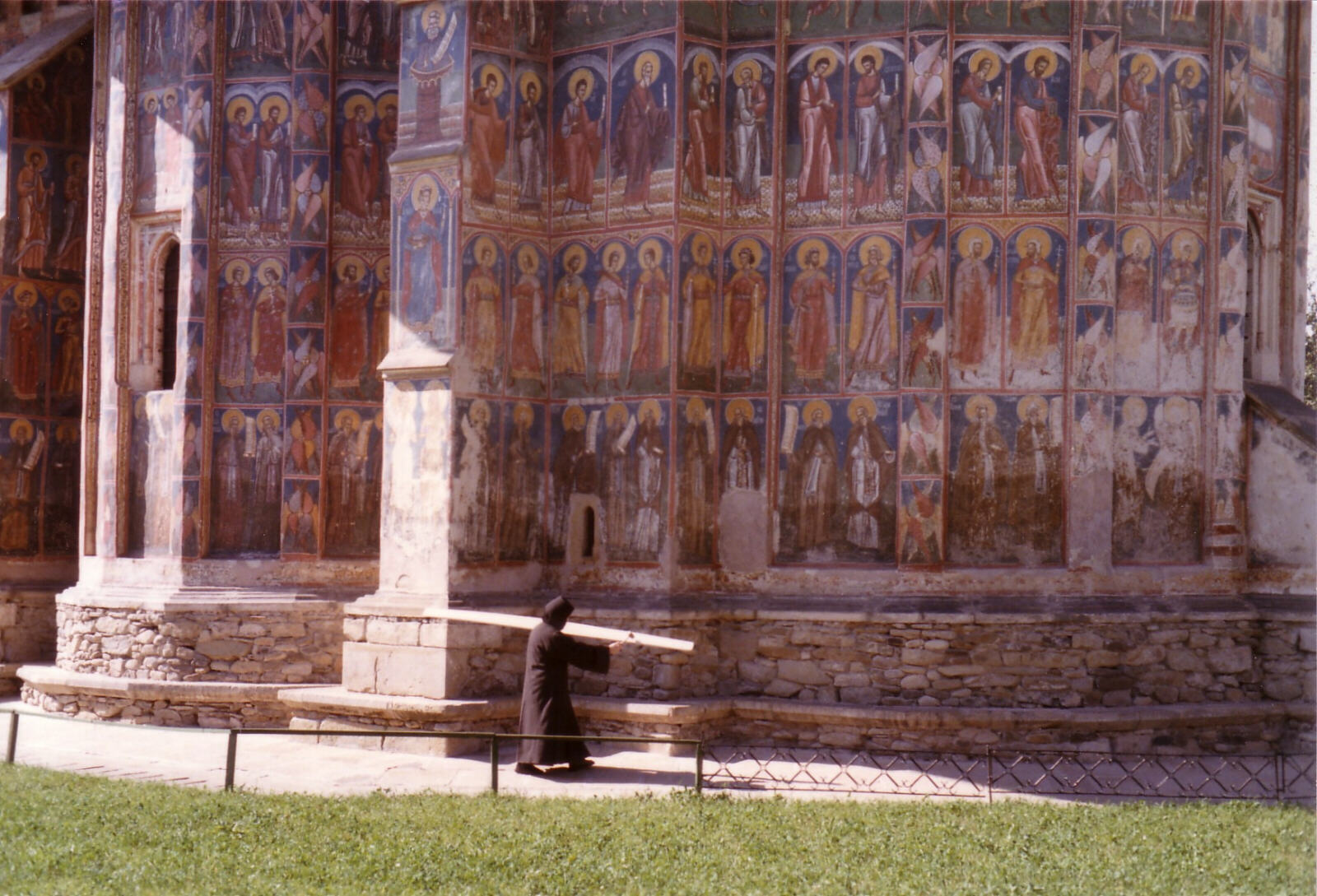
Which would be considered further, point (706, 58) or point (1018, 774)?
point (706, 58)

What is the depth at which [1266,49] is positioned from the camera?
1446 centimetres

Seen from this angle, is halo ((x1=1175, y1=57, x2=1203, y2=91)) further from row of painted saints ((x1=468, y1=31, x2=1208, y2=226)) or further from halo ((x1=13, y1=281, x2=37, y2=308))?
halo ((x1=13, y1=281, x2=37, y2=308))

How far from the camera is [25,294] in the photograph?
1728 cm

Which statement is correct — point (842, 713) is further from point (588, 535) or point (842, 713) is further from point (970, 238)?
point (970, 238)

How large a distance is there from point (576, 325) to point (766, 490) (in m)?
2.60

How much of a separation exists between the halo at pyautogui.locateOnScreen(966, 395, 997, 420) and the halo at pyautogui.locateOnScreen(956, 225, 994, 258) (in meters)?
1.39

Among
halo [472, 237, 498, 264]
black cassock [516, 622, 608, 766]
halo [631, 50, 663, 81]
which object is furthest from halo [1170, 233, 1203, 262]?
black cassock [516, 622, 608, 766]

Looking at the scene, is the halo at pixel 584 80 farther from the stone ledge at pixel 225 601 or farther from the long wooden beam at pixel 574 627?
the stone ledge at pixel 225 601

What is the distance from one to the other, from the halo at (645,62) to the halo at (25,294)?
8631 millimetres

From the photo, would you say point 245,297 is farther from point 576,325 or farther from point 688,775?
point 688,775

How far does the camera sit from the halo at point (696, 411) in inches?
531

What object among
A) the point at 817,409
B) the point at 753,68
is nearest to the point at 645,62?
the point at 753,68

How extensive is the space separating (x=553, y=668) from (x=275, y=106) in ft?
24.6

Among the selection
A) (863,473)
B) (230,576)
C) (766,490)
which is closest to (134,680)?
(230,576)
